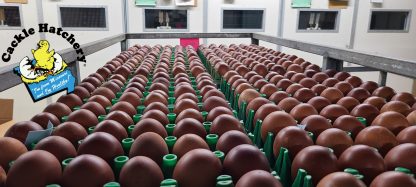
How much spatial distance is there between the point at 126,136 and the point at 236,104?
0.64 metres

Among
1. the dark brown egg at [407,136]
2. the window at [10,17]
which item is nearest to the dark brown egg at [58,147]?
the dark brown egg at [407,136]

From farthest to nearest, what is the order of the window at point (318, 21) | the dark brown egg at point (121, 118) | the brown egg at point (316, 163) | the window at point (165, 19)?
the window at point (318, 21) → the window at point (165, 19) → the dark brown egg at point (121, 118) → the brown egg at point (316, 163)

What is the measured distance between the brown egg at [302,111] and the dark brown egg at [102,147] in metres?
0.62

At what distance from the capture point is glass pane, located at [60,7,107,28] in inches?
188

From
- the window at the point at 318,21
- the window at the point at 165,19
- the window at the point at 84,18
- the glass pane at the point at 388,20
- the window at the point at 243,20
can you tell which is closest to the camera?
the window at the point at 84,18

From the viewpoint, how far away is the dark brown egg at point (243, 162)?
2.51 ft

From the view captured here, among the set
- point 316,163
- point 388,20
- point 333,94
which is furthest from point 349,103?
point 388,20

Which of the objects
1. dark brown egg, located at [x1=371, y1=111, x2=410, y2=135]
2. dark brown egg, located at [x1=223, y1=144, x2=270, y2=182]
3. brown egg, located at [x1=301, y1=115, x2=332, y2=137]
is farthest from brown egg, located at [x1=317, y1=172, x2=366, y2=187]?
dark brown egg, located at [x1=371, y1=111, x2=410, y2=135]

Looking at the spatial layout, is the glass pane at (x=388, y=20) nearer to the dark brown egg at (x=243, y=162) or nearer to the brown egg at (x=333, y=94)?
the brown egg at (x=333, y=94)

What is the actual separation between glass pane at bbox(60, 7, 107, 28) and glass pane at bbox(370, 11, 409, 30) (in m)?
4.27

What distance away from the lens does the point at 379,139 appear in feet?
3.02

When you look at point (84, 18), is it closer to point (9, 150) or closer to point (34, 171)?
point (9, 150)

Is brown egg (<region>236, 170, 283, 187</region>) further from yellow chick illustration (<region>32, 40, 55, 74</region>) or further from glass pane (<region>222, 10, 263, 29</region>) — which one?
glass pane (<region>222, 10, 263, 29</region>)

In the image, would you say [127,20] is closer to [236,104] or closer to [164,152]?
[236,104]
